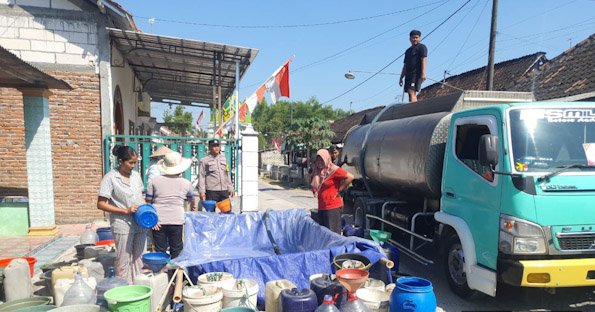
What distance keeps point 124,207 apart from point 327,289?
2365 millimetres

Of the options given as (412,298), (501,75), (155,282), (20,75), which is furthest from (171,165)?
(501,75)

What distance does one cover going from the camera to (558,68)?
35.4 feet

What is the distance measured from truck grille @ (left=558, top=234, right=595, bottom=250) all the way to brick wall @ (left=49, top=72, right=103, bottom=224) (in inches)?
326

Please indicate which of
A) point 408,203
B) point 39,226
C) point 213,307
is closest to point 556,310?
point 408,203

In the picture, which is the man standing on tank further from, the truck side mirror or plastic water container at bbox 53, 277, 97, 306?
plastic water container at bbox 53, 277, 97, 306

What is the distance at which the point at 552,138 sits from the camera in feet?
13.1

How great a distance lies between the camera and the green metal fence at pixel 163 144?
8.30 metres

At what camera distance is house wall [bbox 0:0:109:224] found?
804cm

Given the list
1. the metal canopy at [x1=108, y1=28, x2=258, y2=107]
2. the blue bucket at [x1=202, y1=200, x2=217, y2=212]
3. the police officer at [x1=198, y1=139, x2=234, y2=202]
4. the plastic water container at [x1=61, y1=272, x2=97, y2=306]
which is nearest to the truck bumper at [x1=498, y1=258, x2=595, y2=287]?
the plastic water container at [x1=61, y1=272, x2=97, y2=306]

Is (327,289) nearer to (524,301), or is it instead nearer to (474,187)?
(474,187)

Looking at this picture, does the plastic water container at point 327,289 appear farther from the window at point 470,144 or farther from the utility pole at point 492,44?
the utility pole at point 492,44

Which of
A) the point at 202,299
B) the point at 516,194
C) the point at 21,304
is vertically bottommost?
the point at 21,304

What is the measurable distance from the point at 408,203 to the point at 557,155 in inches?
119

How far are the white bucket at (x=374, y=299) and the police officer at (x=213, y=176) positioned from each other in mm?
4010
